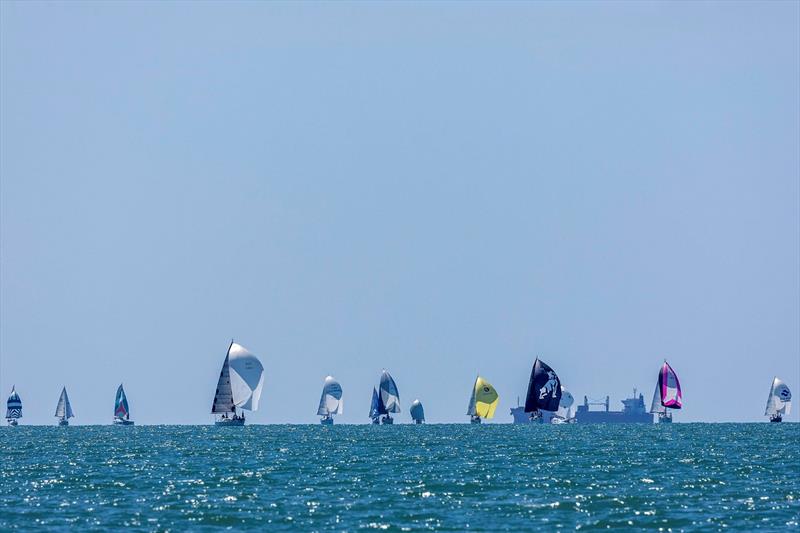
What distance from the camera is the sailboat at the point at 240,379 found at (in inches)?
6462

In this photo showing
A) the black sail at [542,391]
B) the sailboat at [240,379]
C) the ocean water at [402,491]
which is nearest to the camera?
the ocean water at [402,491]

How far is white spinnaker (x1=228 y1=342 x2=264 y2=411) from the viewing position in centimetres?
16425

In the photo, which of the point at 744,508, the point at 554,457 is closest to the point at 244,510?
the point at 744,508

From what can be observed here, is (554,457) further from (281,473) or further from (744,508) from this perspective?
(744,508)

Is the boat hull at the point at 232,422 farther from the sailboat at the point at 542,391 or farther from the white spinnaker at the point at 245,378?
the sailboat at the point at 542,391

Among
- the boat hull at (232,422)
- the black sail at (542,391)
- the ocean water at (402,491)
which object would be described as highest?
the black sail at (542,391)

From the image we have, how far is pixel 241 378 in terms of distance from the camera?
164750 millimetres

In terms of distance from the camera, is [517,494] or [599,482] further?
[599,482]

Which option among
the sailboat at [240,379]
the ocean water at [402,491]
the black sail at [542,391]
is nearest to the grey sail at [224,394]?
the sailboat at [240,379]

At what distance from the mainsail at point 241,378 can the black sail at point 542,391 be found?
31180mm

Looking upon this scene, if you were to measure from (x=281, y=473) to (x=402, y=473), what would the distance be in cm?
568

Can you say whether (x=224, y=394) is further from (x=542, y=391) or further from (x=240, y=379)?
(x=542, y=391)

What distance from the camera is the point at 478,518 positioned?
4975 centimetres

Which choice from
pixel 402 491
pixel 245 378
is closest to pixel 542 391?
pixel 245 378
